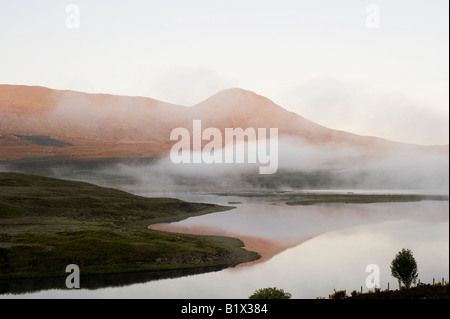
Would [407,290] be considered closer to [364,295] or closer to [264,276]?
[364,295]

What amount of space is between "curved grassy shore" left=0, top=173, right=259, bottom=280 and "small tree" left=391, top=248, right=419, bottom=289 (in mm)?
23510

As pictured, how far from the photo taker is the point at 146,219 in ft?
346

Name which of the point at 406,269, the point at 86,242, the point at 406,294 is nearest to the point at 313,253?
the point at 406,269

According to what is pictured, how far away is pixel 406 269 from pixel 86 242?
1823 inches

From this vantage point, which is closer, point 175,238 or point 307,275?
point 307,275

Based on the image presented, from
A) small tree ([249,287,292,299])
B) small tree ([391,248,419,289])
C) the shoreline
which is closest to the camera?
small tree ([249,287,292,299])

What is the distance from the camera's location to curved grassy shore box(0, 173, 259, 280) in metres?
54.7

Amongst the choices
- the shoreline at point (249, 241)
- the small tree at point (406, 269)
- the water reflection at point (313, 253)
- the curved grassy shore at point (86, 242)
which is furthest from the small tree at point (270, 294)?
the curved grassy shore at point (86, 242)

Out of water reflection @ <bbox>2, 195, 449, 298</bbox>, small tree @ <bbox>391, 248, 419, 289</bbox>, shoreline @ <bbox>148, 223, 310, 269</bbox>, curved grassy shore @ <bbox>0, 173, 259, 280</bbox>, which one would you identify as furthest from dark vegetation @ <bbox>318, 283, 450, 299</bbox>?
curved grassy shore @ <bbox>0, 173, 259, 280</bbox>

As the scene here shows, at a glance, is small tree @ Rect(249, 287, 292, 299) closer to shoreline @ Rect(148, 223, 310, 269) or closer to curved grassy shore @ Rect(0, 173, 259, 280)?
shoreline @ Rect(148, 223, 310, 269)

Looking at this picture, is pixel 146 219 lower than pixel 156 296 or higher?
higher

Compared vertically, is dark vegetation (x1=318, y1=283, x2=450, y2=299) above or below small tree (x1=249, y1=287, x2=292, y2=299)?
below
